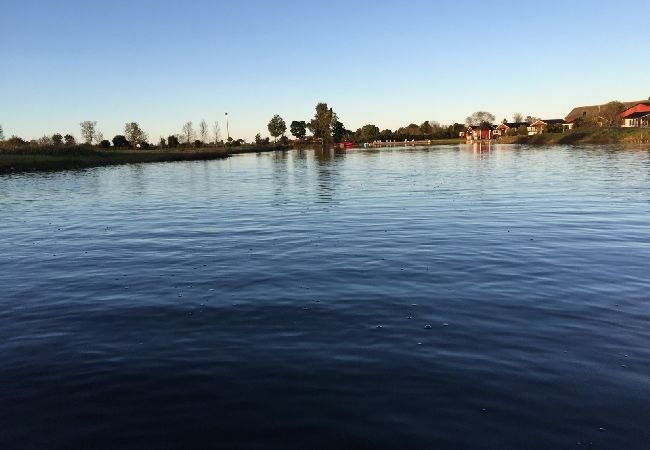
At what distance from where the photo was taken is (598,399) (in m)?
7.20

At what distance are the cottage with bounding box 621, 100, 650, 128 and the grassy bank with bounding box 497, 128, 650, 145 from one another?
21.1m

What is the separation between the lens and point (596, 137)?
5320 inches

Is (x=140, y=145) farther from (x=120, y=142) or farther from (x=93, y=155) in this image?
(x=93, y=155)

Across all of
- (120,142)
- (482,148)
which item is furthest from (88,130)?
(482,148)

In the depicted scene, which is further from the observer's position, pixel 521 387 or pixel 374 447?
pixel 521 387

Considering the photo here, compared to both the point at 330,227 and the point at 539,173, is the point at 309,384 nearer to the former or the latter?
the point at 330,227

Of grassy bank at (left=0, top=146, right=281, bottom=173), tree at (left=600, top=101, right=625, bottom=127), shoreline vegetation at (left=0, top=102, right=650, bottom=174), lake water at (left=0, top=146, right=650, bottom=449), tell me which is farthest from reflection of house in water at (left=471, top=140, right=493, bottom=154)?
lake water at (left=0, top=146, right=650, bottom=449)

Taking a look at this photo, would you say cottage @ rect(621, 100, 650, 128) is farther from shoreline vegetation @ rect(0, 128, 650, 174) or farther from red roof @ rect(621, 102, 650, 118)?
shoreline vegetation @ rect(0, 128, 650, 174)

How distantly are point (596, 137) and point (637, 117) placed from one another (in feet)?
128

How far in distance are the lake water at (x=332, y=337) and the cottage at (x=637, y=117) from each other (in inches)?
6254

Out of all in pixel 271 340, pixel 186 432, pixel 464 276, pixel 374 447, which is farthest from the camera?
pixel 464 276

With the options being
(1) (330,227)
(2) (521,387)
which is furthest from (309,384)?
(1) (330,227)

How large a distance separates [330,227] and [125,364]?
14.6 metres

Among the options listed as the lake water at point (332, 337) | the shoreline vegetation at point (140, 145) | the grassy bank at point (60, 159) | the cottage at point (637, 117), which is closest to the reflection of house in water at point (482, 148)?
the shoreline vegetation at point (140, 145)
